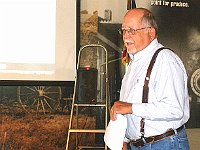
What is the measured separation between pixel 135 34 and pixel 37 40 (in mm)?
2341

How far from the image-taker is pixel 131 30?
1.58 m

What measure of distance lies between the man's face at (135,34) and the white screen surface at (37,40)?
7.45ft

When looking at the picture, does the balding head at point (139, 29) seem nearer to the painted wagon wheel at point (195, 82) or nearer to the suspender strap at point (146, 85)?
the suspender strap at point (146, 85)

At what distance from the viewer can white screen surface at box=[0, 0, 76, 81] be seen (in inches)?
146

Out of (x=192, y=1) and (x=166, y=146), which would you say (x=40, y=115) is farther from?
(x=166, y=146)

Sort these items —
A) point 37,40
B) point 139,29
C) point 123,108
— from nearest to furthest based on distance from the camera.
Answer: point 123,108 < point 139,29 < point 37,40

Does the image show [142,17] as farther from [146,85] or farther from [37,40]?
[37,40]

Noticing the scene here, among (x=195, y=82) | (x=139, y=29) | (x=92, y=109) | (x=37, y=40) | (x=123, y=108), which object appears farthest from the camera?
(x=195, y=82)

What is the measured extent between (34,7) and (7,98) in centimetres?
100

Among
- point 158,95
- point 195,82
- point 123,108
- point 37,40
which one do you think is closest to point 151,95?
point 158,95

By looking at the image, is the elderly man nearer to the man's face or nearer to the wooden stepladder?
the man's face

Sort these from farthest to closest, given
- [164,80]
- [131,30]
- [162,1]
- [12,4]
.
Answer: [162,1] → [12,4] → [131,30] → [164,80]

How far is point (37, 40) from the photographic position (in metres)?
3.78

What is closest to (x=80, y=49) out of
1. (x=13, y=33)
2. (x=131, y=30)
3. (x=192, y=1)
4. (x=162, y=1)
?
(x=13, y=33)
